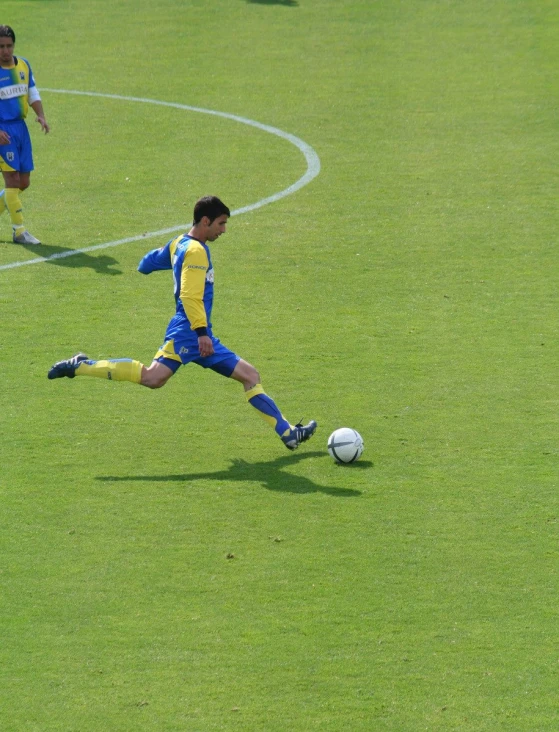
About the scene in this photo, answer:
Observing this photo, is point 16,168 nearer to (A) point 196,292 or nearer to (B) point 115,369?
(B) point 115,369

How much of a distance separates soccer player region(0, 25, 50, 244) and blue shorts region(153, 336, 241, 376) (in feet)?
18.1

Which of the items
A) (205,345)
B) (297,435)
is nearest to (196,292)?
(205,345)

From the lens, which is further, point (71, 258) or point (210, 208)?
point (71, 258)

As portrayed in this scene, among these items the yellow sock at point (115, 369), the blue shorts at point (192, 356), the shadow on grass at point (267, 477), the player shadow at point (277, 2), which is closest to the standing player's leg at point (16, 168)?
the yellow sock at point (115, 369)

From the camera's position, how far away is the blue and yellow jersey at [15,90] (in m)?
14.3

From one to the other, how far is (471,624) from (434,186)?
10.4 metres

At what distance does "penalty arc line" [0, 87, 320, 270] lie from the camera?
566 inches

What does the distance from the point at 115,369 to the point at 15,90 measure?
6013 millimetres

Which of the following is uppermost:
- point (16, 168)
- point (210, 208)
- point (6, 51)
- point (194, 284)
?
point (6, 51)

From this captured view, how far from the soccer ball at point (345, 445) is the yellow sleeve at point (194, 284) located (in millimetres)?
1311

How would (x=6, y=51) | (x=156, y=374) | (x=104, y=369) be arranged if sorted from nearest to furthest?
(x=156, y=374), (x=104, y=369), (x=6, y=51)

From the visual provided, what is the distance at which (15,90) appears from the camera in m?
14.3

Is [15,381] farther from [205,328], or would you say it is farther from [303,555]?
[303,555]

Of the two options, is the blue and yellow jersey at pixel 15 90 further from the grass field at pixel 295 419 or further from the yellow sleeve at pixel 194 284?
the yellow sleeve at pixel 194 284
